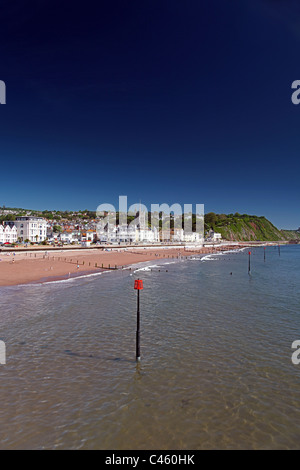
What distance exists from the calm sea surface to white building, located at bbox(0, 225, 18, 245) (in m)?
95.4

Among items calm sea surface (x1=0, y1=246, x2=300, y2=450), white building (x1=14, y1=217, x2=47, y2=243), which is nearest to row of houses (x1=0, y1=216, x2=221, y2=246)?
white building (x1=14, y1=217, x2=47, y2=243)

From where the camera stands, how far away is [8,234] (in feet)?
350

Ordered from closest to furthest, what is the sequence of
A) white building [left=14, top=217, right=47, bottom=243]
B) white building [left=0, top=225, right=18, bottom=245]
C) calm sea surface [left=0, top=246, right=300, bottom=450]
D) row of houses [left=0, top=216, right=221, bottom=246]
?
calm sea surface [left=0, top=246, right=300, bottom=450], white building [left=0, top=225, right=18, bottom=245], row of houses [left=0, top=216, right=221, bottom=246], white building [left=14, top=217, right=47, bottom=243]

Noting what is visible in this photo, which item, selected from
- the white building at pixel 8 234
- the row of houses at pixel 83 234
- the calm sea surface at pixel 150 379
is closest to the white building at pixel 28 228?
the row of houses at pixel 83 234

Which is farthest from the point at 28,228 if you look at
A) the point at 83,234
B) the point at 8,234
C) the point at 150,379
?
the point at 150,379

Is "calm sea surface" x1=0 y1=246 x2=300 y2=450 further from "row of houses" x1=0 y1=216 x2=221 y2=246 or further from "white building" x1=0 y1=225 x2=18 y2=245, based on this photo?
"row of houses" x1=0 y1=216 x2=221 y2=246

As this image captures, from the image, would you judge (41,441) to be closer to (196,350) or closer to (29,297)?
(196,350)

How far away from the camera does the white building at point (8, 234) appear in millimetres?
103000

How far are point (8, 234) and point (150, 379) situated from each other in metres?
114

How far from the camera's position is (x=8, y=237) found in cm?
10650

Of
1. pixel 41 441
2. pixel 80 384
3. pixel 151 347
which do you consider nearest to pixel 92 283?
pixel 151 347

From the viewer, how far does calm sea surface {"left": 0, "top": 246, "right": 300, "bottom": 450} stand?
303 inches

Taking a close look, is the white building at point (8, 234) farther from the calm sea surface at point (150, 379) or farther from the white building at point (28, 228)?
the calm sea surface at point (150, 379)
